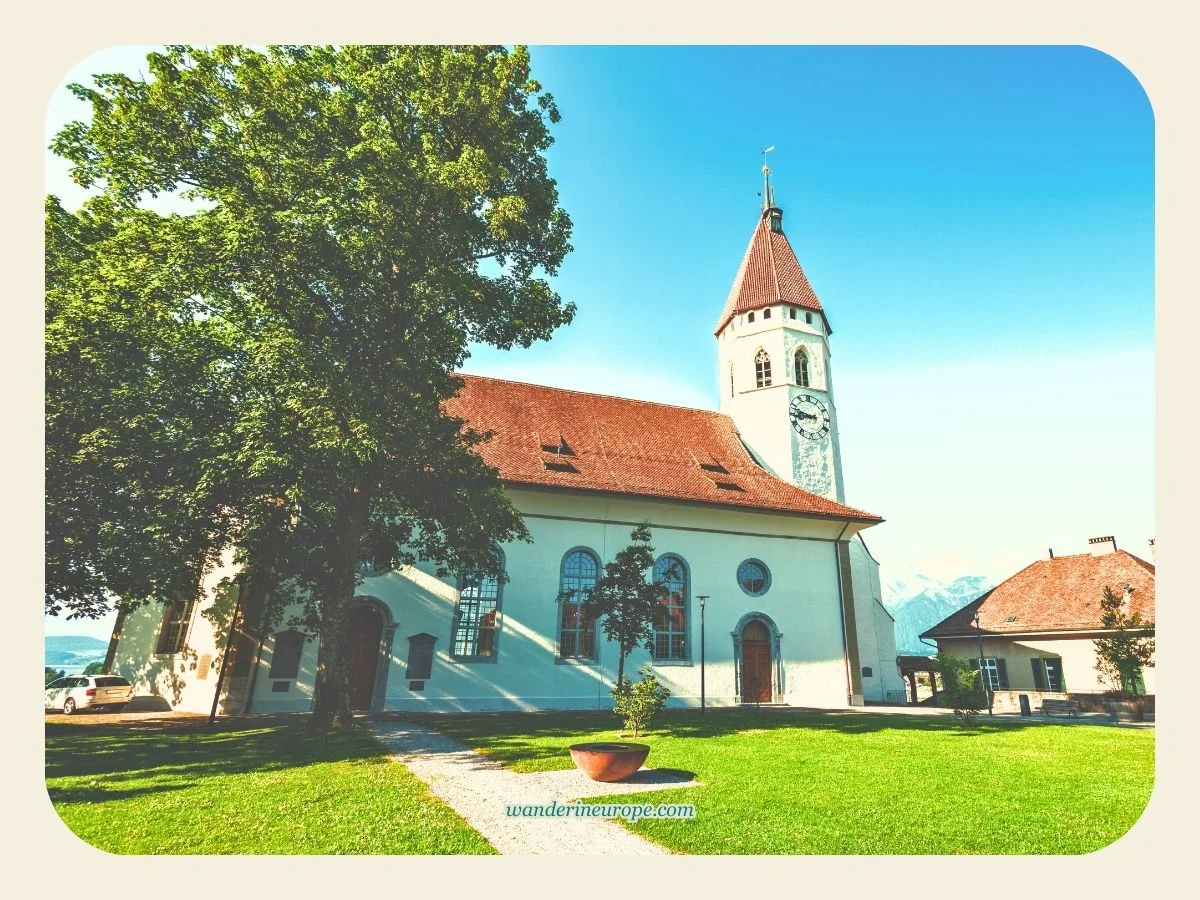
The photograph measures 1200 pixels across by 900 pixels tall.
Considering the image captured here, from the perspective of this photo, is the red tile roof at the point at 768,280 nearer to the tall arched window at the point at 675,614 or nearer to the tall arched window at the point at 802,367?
the tall arched window at the point at 802,367

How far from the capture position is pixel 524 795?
6.91m

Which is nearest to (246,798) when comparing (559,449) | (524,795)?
(524,795)

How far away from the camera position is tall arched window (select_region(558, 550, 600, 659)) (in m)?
17.6

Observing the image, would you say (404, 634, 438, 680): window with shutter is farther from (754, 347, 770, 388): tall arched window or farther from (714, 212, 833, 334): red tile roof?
(714, 212, 833, 334): red tile roof

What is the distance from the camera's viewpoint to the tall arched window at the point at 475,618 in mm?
16766

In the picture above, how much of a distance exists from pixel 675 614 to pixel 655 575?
4.88ft

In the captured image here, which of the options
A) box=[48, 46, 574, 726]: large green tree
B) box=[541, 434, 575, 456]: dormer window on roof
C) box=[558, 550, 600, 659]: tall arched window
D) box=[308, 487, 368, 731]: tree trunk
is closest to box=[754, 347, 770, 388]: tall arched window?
box=[541, 434, 575, 456]: dormer window on roof

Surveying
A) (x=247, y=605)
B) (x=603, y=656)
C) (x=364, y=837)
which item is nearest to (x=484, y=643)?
(x=603, y=656)

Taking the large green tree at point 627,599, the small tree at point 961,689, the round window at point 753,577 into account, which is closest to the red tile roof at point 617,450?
the round window at point 753,577

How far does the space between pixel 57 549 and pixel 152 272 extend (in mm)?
4061

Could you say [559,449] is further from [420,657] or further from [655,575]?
[420,657]

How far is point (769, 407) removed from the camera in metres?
24.2

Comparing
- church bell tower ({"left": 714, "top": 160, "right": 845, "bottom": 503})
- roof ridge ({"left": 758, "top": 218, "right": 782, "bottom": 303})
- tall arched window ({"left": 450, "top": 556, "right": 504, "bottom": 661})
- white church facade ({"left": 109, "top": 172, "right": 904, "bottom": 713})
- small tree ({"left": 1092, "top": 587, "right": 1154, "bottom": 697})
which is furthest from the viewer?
roof ridge ({"left": 758, "top": 218, "right": 782, "bottom": 303})

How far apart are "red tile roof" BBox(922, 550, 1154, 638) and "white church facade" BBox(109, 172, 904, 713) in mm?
5714
